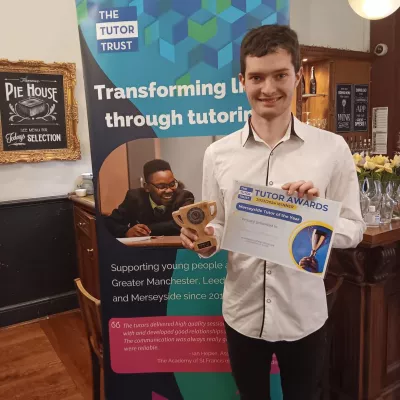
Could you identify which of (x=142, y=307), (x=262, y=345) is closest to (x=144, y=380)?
(x=142, y=307)

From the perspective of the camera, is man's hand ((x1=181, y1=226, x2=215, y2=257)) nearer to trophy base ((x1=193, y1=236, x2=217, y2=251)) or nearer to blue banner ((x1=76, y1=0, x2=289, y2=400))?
trophy base ((x1=193, y1=236, x2=217, y2=251))

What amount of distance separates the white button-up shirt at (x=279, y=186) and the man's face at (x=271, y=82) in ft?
0.31

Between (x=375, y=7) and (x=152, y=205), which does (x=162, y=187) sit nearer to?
(x=152, y=205)

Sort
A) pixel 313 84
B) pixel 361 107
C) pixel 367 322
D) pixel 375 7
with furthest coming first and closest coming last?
pixel 361 107, pixel 313 84, pixel 375 7, pixel 367 322

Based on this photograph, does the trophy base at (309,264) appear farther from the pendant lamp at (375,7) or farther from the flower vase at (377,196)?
the pendant lamp at (375,7)

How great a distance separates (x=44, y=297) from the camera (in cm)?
362

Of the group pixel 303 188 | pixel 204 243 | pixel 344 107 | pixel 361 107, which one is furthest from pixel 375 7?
pixel 204 243

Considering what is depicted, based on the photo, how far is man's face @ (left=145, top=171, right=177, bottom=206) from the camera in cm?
169

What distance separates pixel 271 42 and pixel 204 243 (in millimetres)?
599

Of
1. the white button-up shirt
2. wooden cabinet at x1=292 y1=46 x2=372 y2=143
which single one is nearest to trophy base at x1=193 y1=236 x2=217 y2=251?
the white button-up shirt

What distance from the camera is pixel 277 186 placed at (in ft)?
4.16

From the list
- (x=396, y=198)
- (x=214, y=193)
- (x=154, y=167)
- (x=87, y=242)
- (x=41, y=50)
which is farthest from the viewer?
(x=41, y=50)

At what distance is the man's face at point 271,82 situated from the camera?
119 cm

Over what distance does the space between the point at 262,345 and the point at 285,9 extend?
119 centimetres
